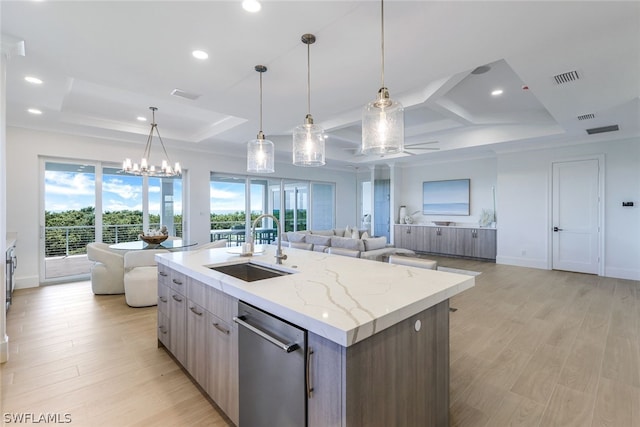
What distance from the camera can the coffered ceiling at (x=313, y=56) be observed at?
2.04m

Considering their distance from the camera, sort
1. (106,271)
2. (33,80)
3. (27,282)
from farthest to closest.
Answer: (27,282) < (106,271) < (33,80)

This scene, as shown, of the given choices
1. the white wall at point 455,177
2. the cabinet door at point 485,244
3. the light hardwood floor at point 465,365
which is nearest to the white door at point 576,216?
the cabinet door at point 485,244

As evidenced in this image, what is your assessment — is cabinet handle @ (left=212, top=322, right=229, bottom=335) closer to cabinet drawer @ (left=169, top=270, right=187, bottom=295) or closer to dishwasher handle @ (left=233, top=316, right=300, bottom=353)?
dishwasher handle @ (left=233, top=316, right=300, bottom=353)

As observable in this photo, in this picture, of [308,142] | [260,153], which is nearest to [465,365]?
[308,142]

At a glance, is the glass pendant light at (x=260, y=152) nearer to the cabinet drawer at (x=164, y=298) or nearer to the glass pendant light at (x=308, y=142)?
the glass pendant light at (x=308, y=142)

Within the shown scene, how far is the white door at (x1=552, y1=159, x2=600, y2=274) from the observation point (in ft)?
18.6

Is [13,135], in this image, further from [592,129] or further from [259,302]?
[592,129]

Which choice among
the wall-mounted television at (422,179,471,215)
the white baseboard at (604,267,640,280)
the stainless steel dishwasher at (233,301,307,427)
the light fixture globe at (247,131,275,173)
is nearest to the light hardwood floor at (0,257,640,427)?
the stainless steel dishwasher at (233,301,307,427)

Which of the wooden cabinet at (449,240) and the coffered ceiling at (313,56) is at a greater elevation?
the coffered ceiling at (313,56)

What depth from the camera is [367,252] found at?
4852 mm

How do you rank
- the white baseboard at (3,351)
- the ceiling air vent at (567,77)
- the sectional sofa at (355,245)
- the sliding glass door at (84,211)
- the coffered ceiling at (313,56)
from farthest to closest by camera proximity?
the sliding glass door at (84,211) < the sectional sofa at (355,245) < the ceiling air vent at (567,77) < the white baseboard at (3,351) < the coffered ceiling at (313,56)

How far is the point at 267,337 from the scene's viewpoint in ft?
4.44

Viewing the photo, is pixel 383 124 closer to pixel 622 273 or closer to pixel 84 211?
pixel 84 211

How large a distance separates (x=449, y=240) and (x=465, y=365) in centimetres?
564
